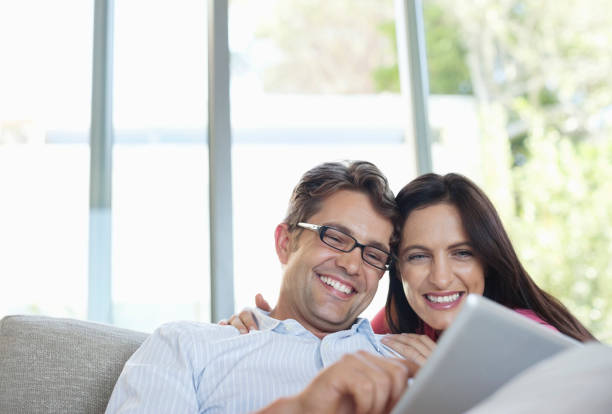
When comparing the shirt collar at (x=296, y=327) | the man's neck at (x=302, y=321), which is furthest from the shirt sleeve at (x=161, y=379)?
the man's neck at (x=302, y=321)

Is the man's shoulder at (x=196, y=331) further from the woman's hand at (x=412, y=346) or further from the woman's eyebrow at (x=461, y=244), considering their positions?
the woman's eyebrow at (x=461, y=244)

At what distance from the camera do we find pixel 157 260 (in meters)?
2.77

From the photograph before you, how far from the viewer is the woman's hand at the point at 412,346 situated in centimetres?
146

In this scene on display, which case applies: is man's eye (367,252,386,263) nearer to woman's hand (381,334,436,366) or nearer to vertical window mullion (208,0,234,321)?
woman's hand (381,334,436,366)

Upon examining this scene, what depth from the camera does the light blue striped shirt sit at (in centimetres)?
125

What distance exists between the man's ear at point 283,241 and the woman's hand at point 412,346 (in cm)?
37

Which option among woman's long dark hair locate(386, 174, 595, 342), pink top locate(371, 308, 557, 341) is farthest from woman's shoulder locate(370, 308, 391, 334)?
woman's long dark hair locate(386, 174, 595, 342)

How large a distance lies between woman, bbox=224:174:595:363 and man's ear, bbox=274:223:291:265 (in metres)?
0.22

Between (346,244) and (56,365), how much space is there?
748 mm

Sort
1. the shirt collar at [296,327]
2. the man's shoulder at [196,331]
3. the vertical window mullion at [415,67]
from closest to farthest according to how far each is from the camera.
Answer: the man's shoulder at [196,331]
the shirt collar at [296,327]
the vertical window mullion at [415,67]

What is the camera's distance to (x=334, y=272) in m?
1.63

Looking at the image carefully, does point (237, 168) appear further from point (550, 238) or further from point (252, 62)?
point (550, 238)

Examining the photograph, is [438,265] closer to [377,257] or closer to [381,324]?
[377,257]

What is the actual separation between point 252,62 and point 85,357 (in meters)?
2.08
